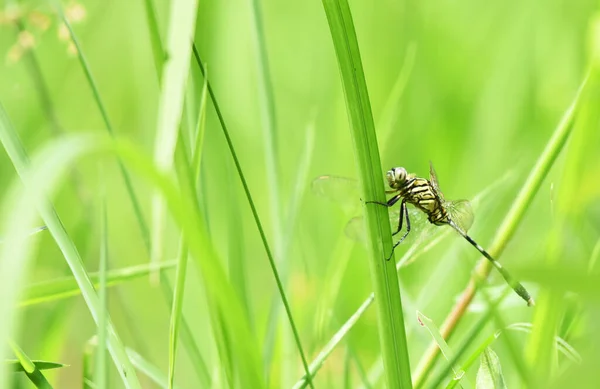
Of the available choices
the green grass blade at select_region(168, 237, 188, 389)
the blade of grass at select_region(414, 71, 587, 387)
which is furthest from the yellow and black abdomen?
the green grass blade at select_region(168, 237, 188, 389)

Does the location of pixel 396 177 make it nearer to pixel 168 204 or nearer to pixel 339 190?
pixel 339 190

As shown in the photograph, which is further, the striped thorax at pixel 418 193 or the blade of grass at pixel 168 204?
the striped thorax at pixel 418 193

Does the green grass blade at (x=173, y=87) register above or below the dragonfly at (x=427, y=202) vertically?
below

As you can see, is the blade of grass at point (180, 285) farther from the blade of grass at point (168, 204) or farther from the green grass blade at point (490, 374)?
the green grass blade at point (490, 374)

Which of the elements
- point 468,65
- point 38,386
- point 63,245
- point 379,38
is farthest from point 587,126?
point 379,38

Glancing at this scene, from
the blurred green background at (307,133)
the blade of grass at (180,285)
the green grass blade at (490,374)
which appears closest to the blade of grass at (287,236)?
the blurred green background at (307,133)

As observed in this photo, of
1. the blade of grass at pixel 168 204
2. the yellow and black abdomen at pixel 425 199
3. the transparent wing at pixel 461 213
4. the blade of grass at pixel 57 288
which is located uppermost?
the yellow and black abdomen at pixel 425 199
